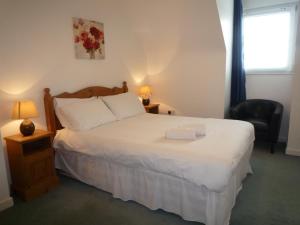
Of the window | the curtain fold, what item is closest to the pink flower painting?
the curtain fold

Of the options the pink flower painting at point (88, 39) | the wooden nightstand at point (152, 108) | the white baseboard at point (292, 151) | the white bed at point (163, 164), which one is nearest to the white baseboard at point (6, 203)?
the white bed at point (163, 164)

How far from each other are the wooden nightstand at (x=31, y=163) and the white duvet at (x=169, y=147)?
231 mm

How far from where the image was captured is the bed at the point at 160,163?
1.78m

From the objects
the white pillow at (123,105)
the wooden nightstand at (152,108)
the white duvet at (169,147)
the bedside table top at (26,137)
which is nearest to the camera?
the white duvet at (169,147)

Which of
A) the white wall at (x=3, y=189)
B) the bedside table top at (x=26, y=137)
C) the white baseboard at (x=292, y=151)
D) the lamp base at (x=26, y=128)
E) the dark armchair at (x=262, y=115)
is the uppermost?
the lamp base at (x=26, y=128)

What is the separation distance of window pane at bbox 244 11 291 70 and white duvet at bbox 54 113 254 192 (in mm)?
1869

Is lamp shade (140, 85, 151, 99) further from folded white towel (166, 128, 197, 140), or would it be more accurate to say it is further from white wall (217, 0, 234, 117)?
folded white towel (166, 128, 197, 140)

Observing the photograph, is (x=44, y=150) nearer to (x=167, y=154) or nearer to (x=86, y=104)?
(x=86, y=104)

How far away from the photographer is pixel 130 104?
3508 mm

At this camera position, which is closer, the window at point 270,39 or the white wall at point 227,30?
the white wall at point 227,30

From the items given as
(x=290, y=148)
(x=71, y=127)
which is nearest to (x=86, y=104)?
(x=71, y=127)

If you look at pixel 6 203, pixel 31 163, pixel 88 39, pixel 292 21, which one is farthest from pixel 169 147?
pixel 292 21

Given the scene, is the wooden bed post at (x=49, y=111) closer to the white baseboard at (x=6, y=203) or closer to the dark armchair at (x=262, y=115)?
the white baseboard at (x=6, y=203)

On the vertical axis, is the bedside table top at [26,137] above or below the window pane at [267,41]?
below
